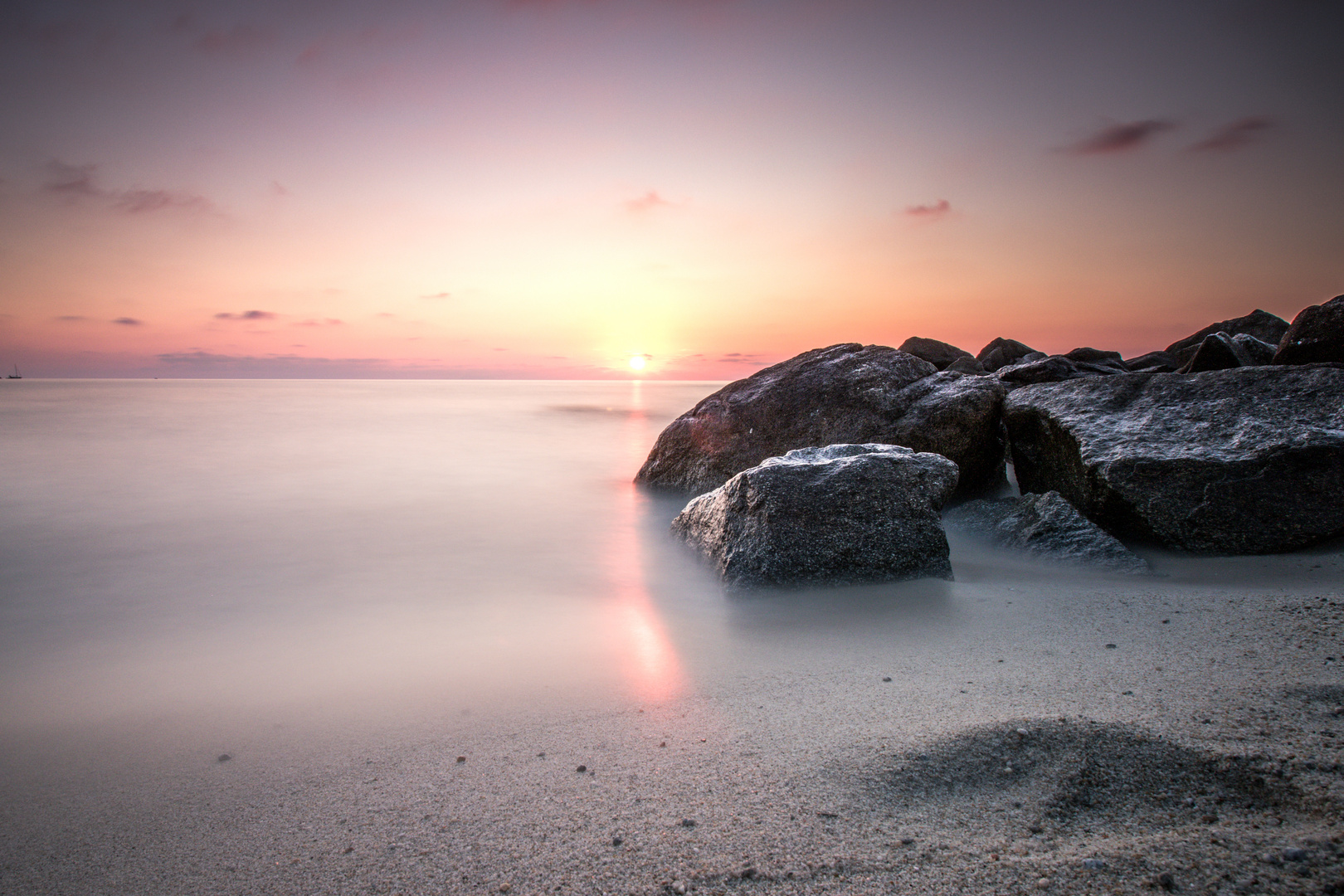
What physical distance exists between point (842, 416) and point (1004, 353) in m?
11.2

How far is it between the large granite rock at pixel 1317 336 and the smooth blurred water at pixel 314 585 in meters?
5.68

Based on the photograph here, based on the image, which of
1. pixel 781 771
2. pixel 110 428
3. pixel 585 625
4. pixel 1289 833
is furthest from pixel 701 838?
pixel 110 428

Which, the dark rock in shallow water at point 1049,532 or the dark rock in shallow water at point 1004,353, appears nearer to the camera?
the dark rock in shallow water at point 1049,532

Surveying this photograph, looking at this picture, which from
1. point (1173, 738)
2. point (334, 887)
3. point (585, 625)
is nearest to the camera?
point (334, 887)

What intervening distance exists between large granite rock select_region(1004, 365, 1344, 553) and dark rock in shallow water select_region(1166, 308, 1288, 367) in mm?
9912

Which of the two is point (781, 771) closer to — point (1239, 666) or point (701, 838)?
point (701, 838)

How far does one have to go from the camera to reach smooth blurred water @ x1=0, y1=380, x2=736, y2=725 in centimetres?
292

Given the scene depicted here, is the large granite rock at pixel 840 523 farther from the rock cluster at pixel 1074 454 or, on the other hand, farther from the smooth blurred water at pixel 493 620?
the smooth blurred water at pixel 493 620

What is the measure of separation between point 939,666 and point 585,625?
1925 millimetres

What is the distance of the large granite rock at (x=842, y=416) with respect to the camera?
5531 mm

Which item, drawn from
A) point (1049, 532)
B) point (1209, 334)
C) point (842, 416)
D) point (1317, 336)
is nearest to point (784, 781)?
point (1049, 532)

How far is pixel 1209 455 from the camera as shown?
3871 mm

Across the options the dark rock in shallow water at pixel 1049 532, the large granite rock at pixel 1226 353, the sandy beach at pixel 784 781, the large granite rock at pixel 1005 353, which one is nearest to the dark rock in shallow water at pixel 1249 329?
the large granite rock at pixel 1005 353

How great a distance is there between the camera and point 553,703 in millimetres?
2521
